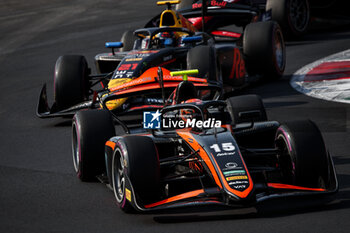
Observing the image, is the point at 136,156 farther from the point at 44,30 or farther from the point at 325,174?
the point at 44,30

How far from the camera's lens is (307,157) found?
705cm

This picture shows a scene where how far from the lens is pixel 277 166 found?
7719 mm

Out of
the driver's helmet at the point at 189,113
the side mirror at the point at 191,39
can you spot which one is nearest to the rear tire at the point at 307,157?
the driver's helmet at the point at 189,113

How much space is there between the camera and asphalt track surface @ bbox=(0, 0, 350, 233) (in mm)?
6672

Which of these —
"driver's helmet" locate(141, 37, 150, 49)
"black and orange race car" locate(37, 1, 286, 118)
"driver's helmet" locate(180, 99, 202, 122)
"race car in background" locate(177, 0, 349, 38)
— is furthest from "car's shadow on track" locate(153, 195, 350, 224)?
"race car in background" locate(177, 0, 349, 38)

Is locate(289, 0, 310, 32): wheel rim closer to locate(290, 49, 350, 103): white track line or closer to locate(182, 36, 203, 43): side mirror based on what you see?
locate(290, 49, 350, 103): white track line

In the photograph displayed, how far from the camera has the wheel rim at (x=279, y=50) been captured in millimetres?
14704

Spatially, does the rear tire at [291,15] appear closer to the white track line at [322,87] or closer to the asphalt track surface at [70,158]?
the asphalt track surface at [70,158]

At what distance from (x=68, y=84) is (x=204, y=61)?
7.74 feet

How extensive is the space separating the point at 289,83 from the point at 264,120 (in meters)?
5.72

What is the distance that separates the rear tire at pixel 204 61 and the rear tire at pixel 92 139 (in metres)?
3.79

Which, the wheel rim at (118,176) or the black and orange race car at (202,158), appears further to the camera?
the wheel rim at (118,176)

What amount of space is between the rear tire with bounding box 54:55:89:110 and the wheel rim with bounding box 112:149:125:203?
191 inches

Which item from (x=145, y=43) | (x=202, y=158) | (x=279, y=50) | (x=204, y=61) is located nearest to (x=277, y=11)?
(x=279, y=50)
